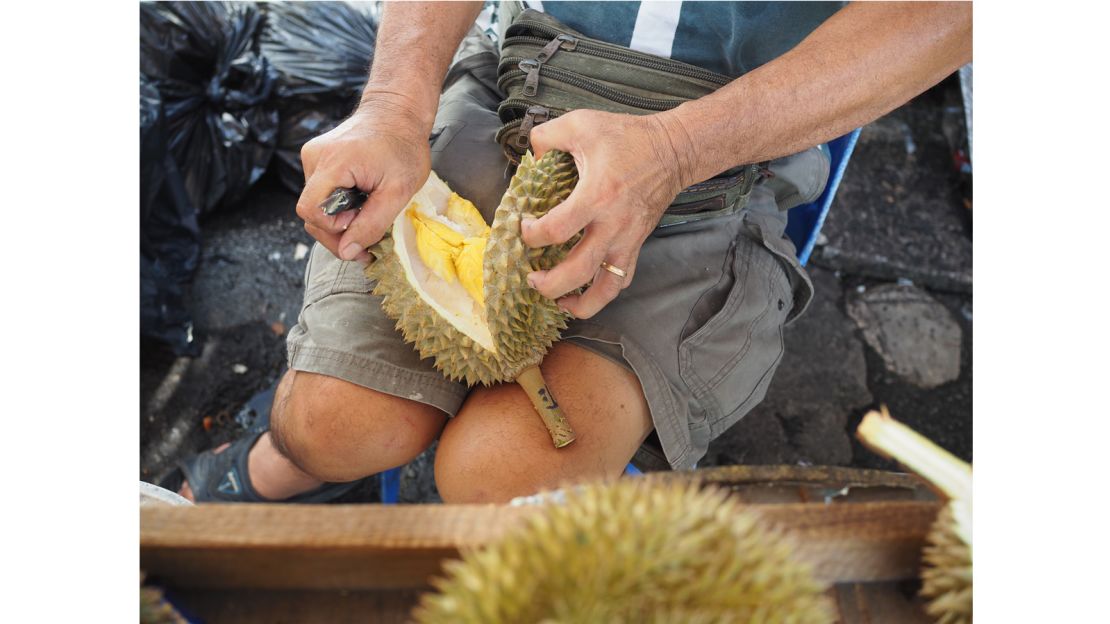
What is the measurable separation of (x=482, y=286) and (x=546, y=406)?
276 millimetres

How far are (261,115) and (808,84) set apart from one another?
2.08m

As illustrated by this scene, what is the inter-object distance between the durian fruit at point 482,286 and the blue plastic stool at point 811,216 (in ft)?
1.56

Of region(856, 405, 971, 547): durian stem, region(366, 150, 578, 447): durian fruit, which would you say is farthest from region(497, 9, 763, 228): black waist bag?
region(856, 405, 971, 547): durian stem

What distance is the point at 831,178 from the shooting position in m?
1.85

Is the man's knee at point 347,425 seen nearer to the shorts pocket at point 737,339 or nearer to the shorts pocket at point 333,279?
the shorts pocket at point 333,279

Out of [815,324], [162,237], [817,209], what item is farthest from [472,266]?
[815,324]

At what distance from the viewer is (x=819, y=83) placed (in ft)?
4.71

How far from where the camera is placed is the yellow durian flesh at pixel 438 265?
1422 millimetres

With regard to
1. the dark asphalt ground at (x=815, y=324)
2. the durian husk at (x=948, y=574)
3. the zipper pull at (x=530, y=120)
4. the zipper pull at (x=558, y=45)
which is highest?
the zipper pull at (x=558, y=45)

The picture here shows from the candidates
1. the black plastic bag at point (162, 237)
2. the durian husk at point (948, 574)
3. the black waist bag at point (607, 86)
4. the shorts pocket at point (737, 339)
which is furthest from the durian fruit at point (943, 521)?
the black plastic bag at point (162, 237)

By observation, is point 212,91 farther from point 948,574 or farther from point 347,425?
point 948,574

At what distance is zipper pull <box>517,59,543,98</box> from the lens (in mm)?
1581
